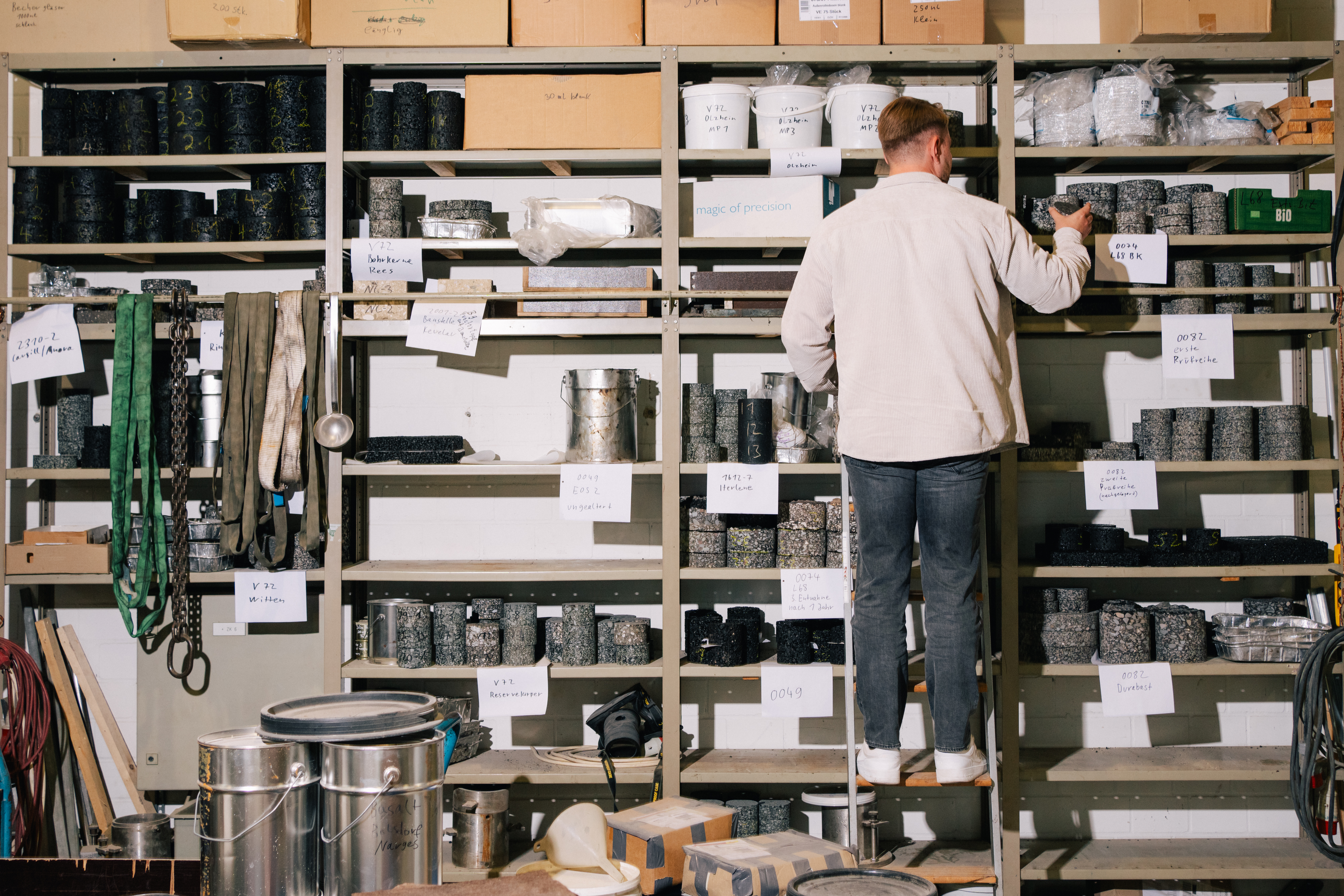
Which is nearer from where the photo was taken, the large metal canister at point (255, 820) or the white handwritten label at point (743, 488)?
the large metal canister at point (255, 820)

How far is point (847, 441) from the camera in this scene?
2.62 metres

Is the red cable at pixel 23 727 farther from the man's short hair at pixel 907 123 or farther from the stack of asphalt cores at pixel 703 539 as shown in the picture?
the man's short hair at pixel 907 123

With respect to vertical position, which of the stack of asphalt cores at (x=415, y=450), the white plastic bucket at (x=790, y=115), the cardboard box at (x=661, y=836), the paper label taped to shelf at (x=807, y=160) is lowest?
the cardboard box at (x=661, y=836)

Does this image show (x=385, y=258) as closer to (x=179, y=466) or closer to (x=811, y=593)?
(x=179, y=466)

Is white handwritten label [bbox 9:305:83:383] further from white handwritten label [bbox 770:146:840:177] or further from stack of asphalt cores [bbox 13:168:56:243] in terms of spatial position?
white handwritten label [bbox 770:146:840:177]

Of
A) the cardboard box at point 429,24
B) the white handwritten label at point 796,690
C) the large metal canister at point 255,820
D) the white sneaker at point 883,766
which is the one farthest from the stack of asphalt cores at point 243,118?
the white sneaker at point 883,766

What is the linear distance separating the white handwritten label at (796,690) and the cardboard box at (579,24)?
7.18 ft

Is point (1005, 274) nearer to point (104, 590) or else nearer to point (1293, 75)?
point (1293, 75)

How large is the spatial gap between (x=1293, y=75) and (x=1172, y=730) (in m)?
2.47

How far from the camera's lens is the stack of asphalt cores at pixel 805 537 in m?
3.28

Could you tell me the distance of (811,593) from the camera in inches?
127

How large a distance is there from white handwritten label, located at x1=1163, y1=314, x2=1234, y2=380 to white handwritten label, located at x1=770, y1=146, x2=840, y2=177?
123 centimetres

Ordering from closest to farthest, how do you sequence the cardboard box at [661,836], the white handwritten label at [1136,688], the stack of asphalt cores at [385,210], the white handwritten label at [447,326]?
the cardboard box at [661,836]
the white handwritten label at [1136,688]
the white handwritten label at [447,326]
the stack of asphalt cores at [385,210]

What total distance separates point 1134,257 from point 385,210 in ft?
8.41
